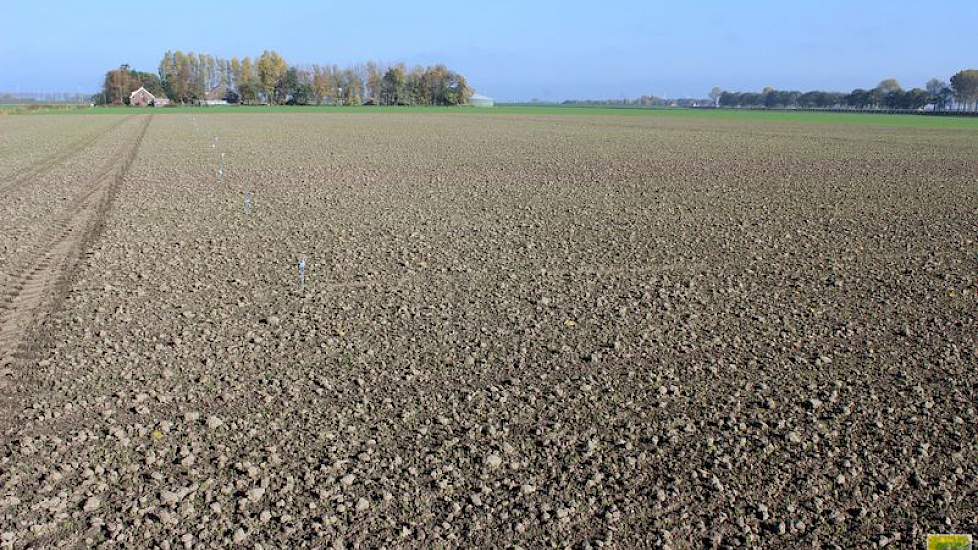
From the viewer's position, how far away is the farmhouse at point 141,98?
13588cm

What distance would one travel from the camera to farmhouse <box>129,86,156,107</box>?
13588 cm

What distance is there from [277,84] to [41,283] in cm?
15284

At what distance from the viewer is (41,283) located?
981 cm

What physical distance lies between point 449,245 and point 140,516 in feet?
26.9

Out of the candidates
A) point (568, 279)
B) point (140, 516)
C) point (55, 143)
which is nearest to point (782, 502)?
point (140, 516)

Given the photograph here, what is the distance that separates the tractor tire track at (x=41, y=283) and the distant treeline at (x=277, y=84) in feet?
453

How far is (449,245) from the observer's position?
1248 cm

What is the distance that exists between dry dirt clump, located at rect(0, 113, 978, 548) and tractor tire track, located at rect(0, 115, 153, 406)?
127 mm

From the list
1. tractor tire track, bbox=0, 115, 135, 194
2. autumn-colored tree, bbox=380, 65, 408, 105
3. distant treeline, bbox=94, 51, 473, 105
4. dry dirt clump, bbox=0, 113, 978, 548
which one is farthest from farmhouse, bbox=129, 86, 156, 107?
dry dirt clump, bbox=0, 113, 978, 548

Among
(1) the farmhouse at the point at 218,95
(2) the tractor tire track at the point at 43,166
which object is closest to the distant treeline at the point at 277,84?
(1) the farmhouse at the point at 218,95

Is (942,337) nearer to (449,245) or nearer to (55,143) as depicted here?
(449,245)

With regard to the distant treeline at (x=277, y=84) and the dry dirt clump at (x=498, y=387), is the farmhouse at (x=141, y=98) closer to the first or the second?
the distant treeline at (x=277, y=84)

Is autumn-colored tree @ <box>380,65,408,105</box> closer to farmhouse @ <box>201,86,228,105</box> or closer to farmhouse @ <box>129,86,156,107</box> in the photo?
farmhouse @ <box>201,86,228,105</box>

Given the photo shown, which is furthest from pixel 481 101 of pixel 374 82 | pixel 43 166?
pixel 43 166
